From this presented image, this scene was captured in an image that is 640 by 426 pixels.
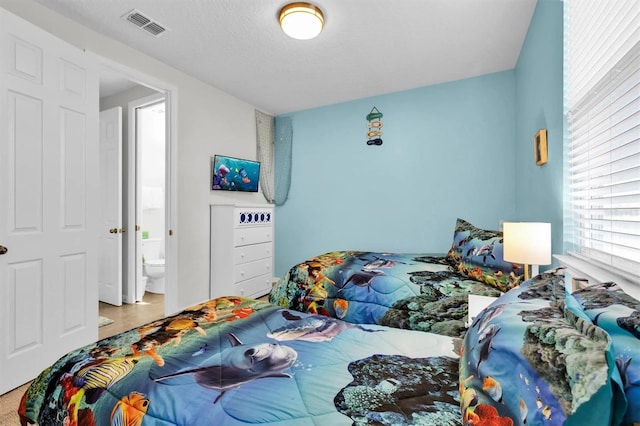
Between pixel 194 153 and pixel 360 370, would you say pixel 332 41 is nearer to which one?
pixel 194 153

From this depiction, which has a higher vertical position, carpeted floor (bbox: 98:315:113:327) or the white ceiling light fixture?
the white ceiling light fixture

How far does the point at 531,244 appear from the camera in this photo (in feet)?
5.21

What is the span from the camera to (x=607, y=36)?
1297 mm

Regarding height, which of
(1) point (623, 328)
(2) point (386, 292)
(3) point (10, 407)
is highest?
(1) point (623, 328)

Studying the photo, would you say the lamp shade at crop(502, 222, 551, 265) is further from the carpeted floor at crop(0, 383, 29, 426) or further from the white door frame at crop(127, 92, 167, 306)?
the white door frame at crop(127, 92, 167, 306)

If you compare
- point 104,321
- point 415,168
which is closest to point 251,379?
point 104,321

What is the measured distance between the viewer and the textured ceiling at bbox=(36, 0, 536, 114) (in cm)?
232

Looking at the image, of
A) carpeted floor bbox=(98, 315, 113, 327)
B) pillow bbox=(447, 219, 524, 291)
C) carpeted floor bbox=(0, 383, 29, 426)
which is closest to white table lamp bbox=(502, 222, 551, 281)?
pillow bbox=(447, 219, 524, 291)

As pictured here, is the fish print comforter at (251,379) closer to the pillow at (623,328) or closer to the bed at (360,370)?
the bed at (360,370)

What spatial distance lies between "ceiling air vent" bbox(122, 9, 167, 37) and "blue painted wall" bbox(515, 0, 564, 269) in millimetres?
2828

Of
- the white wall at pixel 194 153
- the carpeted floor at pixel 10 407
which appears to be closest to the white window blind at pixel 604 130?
the carpeted floor at pixel 10 407

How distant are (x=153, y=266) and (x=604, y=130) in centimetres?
467

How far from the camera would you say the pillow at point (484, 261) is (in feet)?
6.21

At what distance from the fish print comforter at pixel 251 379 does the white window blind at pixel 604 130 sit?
0.79m
